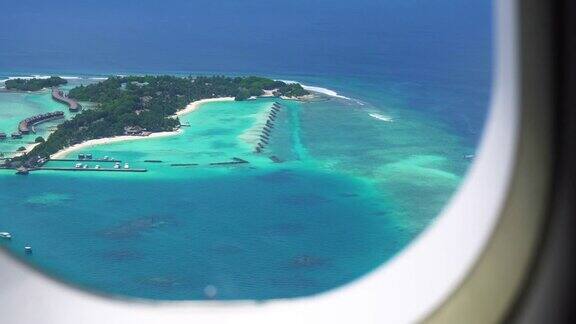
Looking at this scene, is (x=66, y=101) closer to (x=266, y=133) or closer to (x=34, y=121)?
(x=34, y=121)

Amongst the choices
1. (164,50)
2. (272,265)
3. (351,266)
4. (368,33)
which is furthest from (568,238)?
(164,50)

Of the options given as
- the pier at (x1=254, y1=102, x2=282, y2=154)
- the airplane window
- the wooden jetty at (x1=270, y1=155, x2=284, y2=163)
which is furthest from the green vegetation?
the wooden jetty at (x1=270, y1=155, x2=284, y2=163)

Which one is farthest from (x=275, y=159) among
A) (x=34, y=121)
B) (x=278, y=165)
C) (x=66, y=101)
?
(x=34, y=121)

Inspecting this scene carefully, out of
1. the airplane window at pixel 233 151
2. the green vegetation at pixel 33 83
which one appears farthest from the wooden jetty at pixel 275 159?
the green vegetation at pixel 33 83

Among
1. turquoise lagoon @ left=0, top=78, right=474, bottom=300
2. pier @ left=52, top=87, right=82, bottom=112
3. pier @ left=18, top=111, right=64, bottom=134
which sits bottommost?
turquoise lagoon @ left=0, top=78, right=474, bottom=300

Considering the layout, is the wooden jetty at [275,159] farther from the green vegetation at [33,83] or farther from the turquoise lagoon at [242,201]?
the green vegetation at [33,83]

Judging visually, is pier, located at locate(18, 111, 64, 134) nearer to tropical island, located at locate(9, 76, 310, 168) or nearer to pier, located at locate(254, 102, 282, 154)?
tropical island, located at locate(9, 76, 310, 168)
